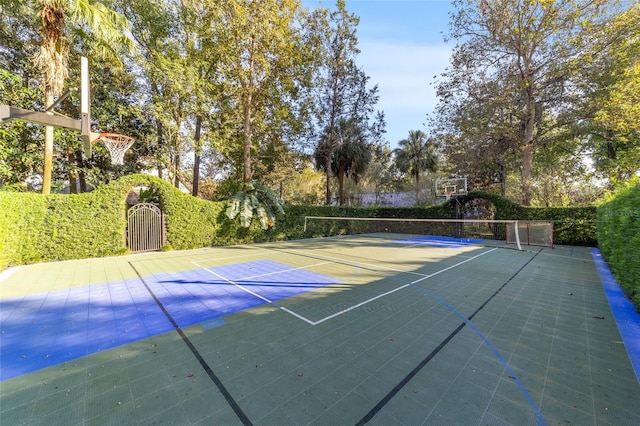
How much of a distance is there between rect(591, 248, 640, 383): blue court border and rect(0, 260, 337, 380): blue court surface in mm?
4421

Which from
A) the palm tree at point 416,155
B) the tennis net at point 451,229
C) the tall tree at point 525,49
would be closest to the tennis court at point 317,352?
the tennis net at point 451,229

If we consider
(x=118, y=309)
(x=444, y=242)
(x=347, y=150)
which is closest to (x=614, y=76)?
(x=444, y=242)

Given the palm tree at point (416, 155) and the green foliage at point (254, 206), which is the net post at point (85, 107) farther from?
the palm tree at point (416, 155)

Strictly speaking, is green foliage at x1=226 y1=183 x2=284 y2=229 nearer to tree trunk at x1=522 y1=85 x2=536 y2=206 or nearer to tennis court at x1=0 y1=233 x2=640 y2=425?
tennis court at x1=0 y1=233 x2=640 y2=425

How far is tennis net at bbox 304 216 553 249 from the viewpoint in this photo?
40.7 ft

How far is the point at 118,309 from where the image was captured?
13.8 ft

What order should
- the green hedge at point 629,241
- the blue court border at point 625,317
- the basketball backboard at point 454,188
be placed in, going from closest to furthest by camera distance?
the blue court border at point 625,317 → the green hedge at point 629,241 → the basketball backboard at point 454,188

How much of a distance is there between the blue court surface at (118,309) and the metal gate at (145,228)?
4.54 meters

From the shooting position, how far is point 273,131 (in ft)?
53.0

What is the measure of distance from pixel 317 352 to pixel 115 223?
32.2 feet

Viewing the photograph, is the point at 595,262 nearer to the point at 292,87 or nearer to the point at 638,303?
the point at 638,303

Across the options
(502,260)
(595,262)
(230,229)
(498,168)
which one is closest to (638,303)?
(502,260)

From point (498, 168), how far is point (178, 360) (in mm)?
23152

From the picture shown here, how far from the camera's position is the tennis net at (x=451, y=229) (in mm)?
12391
